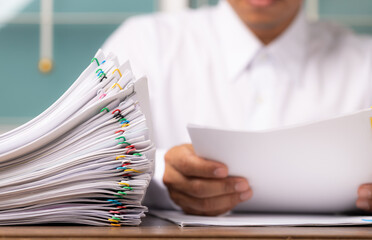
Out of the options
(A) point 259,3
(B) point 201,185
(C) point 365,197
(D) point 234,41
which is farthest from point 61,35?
(C) point 365,197

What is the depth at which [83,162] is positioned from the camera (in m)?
0.45

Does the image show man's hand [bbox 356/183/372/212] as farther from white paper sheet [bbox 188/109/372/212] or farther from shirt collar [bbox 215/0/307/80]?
shirt collar [bbox 215/0/307/80]

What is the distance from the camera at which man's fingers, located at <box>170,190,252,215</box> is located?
609 millimetres

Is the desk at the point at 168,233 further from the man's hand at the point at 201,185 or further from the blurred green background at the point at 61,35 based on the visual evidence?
the blurred green background at the point at 61,35

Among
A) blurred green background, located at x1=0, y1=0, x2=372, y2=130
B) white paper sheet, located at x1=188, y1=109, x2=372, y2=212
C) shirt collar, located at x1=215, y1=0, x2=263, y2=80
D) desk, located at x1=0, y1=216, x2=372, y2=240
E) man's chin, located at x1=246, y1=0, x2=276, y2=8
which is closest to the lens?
desk, located at x1=0, y1=216, x2=372, y2=240

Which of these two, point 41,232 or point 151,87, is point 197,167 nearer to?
point 41,232

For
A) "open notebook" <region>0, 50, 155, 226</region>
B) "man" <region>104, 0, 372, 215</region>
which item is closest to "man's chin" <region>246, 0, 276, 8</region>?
"man" <region>104, 0, 372, 215</region>

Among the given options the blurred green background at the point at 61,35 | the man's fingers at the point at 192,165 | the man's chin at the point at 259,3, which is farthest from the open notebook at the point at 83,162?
the blurred green background at the point at 61,35

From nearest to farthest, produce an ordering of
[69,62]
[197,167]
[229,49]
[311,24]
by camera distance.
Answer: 1. [197,167]
2. [229,49]
3. [311,24]
4. [69,62]

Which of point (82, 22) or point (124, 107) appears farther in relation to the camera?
point (82, 22)

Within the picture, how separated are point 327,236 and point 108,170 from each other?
0.18 m

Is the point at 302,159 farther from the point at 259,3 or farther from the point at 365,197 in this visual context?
the point at 259,3

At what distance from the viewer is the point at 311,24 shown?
140 cm

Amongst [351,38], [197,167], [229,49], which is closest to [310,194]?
[197,167]
